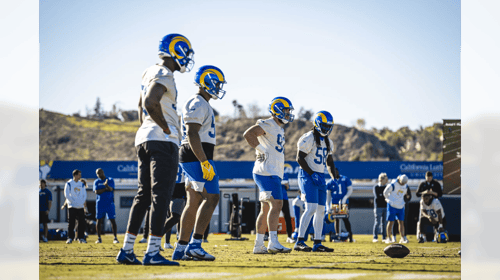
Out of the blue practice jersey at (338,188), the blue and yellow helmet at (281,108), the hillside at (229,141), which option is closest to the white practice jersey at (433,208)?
the blue practice jersey at (338,188)

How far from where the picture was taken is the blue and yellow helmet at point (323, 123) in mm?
8891

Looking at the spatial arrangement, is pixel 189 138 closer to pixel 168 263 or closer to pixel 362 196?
pixel 168 263

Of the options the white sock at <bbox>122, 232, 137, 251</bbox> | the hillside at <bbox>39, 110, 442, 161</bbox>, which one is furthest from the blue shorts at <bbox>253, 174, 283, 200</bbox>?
the hillside at <bbox>39, 110, 442, 161</bbox>

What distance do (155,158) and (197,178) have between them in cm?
109

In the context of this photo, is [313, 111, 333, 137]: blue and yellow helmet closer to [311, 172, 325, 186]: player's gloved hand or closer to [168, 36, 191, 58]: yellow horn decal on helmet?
[311, 172, 325, 186]: player's gloved hand

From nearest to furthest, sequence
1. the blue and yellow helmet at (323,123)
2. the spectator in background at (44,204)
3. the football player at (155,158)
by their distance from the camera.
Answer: the football player at (155,158) → the blue and yellow helmet at (323,123) → the spectator in background at (44,204)

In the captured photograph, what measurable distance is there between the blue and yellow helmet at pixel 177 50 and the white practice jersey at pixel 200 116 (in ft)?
1.90

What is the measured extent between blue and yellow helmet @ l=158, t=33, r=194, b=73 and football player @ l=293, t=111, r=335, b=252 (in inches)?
131

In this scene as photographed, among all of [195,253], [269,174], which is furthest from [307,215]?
[195,253]

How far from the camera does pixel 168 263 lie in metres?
5.35

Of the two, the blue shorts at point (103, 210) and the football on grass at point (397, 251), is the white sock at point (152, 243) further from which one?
the blue shorts at point (103, 210)

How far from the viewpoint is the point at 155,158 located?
535 cm

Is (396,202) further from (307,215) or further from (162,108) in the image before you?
(162,108)

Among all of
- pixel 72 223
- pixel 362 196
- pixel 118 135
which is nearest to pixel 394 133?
pixel 118 135
